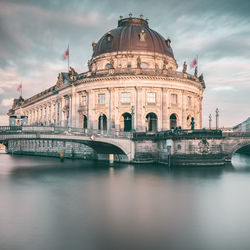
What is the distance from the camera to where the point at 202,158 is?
41.9 meters

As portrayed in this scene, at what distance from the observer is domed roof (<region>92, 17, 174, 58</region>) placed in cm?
6150

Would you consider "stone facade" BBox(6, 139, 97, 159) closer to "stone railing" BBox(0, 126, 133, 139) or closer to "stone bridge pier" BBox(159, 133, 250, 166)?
"stone railing" BBox(0, 126, 133, 139)

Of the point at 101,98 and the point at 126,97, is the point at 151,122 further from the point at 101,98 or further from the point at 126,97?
the point at 101,98

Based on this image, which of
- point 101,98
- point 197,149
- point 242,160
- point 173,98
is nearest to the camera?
point 197,149

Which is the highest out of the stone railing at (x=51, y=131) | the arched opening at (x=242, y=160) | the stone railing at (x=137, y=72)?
the stone railing at (x=137, y=72)

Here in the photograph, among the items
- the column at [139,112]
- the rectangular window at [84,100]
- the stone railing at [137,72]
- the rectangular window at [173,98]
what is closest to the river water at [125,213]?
the column at [139,112]

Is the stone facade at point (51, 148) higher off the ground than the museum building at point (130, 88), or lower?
lower

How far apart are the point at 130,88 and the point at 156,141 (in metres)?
13.0

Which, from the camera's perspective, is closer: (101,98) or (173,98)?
(101,98)

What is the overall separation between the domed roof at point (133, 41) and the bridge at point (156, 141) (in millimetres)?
22687

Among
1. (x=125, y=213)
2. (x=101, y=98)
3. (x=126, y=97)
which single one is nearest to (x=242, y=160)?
(x=126, y=97)

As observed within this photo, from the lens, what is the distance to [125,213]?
18.3 m

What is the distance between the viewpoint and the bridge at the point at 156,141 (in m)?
41.0

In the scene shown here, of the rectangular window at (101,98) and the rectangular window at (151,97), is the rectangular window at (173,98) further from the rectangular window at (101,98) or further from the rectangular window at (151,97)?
the rectangular window at (101,98)
